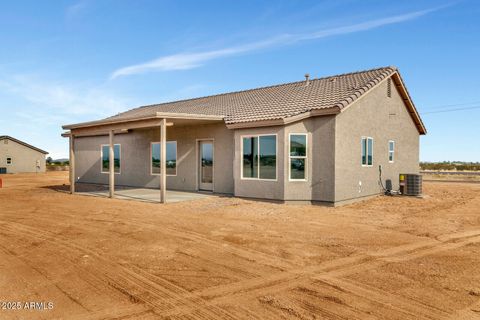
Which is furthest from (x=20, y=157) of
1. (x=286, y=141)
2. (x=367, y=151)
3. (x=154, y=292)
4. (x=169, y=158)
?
(x=154, y=292)

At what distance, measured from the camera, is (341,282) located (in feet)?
16.0

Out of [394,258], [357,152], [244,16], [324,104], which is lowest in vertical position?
[394,258]

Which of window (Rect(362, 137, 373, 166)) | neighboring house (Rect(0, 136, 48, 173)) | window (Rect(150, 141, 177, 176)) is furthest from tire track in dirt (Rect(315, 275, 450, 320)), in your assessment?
neighboring house (Rect(0, 136, 48, 173))

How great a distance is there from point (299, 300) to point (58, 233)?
6.18 metres

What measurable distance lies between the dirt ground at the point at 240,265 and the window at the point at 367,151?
13.7 ft

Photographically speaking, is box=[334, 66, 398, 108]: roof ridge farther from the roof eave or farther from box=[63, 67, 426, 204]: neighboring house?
the roof eave

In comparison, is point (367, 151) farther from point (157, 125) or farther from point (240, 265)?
point (240, 265)

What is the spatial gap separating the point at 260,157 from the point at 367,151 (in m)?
4.86

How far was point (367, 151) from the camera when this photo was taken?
14555 millimetres

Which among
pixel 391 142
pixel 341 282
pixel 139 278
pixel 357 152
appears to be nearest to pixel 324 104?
pixel 357 152

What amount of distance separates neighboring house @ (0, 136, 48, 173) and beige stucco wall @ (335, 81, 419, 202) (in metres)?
45.7

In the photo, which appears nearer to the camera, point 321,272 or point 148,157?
point 321,272

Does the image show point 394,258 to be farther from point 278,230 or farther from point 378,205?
point 378,205

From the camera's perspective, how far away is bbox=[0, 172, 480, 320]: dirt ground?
4.03m
